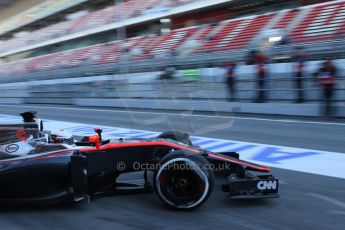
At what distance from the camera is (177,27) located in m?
28.7

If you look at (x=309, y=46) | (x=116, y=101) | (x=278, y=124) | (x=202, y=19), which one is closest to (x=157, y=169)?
(x=278, y=124)

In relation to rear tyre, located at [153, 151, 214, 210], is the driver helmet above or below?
above

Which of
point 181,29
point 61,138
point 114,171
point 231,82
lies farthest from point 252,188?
point 181,29

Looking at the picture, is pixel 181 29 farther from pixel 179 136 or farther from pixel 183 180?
pixel 183 180

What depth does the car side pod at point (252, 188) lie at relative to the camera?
12.9 ft

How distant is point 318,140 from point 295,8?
584 inches

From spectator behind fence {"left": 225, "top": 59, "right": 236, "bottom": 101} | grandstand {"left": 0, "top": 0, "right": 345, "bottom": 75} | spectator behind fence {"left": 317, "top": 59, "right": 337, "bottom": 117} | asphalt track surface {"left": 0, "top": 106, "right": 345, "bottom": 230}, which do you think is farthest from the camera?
grandstand {"left": 0, "top": 0, "right": 345, "bottom": 75}

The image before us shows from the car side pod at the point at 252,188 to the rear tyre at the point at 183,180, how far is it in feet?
0.84

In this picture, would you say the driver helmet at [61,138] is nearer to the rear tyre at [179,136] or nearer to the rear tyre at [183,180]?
the rear tyre at [179,136]

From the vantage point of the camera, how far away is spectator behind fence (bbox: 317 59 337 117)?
11.1 m

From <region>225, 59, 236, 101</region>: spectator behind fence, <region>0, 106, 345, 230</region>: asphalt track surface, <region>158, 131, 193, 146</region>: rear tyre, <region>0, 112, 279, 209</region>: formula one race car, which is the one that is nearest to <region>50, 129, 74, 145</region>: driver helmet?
<region>0, 112, 279, 209</region>: formula one race car

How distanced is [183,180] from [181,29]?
24.7 meters

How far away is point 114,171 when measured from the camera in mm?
4094

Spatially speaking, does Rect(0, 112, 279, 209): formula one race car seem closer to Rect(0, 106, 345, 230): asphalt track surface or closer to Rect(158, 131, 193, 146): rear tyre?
Rect(0, 106, 345, 230): asphalt track surface
